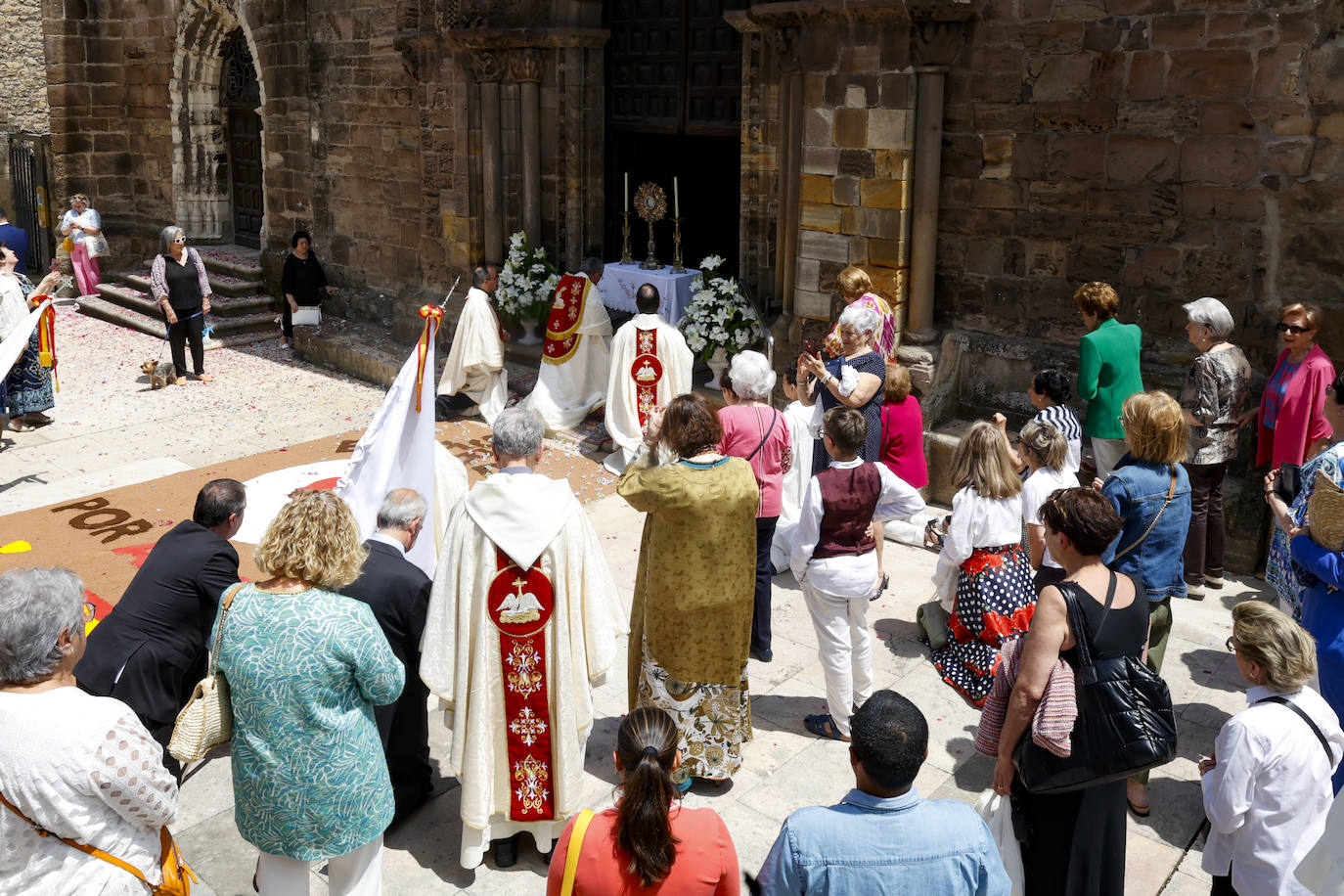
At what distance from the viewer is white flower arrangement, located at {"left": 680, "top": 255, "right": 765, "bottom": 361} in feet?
31.1

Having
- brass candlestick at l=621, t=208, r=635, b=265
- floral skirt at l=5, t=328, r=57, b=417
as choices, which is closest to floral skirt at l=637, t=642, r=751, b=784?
brass candlestick at l=621, t=208, r=635, b=265

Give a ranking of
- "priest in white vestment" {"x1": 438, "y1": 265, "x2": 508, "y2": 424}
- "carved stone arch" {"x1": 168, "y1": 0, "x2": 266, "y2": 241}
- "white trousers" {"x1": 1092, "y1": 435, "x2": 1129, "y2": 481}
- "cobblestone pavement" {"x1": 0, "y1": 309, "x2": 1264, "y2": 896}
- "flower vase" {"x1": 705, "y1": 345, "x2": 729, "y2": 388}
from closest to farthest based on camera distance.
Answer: "cobblestone pavement" {"x1": 0, "y1": 309, "x2": 1264, "y2": 896}
"white trousers" {"x1": 1092, "y1": 435, "x2": 1129, "y2": 481}
"flower vase" {"x1": 705, "y1": 345, "x2": 729, "y2": 388}
"priest in white vestment" {"x1": 438, "y1": 265, "x2": 508, "y2": 424}
"carved stone arch" {"x1": 168, "y1": 0, "x2": 266, "y2": 241}

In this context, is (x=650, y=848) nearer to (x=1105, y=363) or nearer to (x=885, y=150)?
(x=1105, y=363)

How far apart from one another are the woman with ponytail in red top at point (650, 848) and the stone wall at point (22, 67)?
21.1m

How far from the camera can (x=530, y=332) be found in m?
11.8


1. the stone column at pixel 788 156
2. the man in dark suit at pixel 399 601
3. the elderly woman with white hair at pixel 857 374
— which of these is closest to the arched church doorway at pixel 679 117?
the stone column at pixel 788 156

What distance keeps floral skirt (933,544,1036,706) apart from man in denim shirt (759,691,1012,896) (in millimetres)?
2951

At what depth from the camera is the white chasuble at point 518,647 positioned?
412 centimetres

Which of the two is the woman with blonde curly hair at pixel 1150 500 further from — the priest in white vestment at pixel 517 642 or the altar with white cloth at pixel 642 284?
the altar with white cloth at pixel 642 284

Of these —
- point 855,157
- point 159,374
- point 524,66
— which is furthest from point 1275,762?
point 159,374

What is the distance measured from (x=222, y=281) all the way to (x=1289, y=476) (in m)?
12.9

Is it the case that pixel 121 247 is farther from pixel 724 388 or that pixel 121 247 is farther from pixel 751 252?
pixel 724 388

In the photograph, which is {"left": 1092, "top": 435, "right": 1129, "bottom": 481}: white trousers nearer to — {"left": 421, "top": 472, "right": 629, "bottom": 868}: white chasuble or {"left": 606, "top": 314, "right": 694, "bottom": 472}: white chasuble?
{"left": 606, "top": 314, "right": 694, "bottom": 472}: white chasuble

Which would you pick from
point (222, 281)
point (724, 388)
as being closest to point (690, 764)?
point (724, 388)
